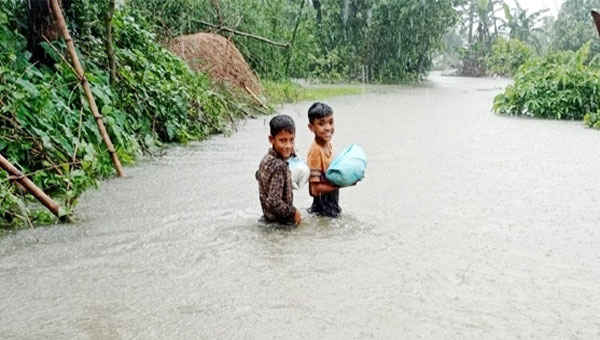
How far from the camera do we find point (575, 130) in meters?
12.0

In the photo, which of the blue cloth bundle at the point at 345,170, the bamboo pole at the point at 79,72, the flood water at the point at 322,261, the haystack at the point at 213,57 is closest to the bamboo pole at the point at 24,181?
the flood water at the point at 322,261

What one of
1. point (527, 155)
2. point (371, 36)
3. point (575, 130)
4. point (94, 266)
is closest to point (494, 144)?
point (527, 155)

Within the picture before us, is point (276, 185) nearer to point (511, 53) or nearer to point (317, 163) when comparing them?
point (317, 163)

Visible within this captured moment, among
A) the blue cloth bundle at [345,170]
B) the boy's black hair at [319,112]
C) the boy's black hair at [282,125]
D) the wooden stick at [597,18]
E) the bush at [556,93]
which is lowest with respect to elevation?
the bush at [556,93]

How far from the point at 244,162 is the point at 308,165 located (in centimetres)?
290

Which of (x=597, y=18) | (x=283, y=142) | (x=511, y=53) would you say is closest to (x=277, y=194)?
(x=283, y=142)

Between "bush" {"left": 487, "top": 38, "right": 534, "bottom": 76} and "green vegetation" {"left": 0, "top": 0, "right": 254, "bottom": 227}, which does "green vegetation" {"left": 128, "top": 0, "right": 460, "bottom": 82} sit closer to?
"bush" {"left": 487, "top": 38, "right": 534, "bottom": 76}

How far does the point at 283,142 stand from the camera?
495cm

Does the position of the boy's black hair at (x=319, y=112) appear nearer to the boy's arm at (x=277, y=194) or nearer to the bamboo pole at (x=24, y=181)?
the boy's arm at (x=277, y=194)

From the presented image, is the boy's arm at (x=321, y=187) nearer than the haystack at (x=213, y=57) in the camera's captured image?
Yes

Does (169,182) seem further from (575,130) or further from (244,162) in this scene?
(575,130)

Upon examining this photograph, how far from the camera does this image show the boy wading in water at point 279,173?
4.91 metres

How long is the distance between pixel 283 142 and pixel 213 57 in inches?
319

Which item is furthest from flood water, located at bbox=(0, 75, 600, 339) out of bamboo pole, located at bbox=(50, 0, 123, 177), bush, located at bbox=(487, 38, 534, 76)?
bush, located at bbox=(487, 38, 534, 76)
